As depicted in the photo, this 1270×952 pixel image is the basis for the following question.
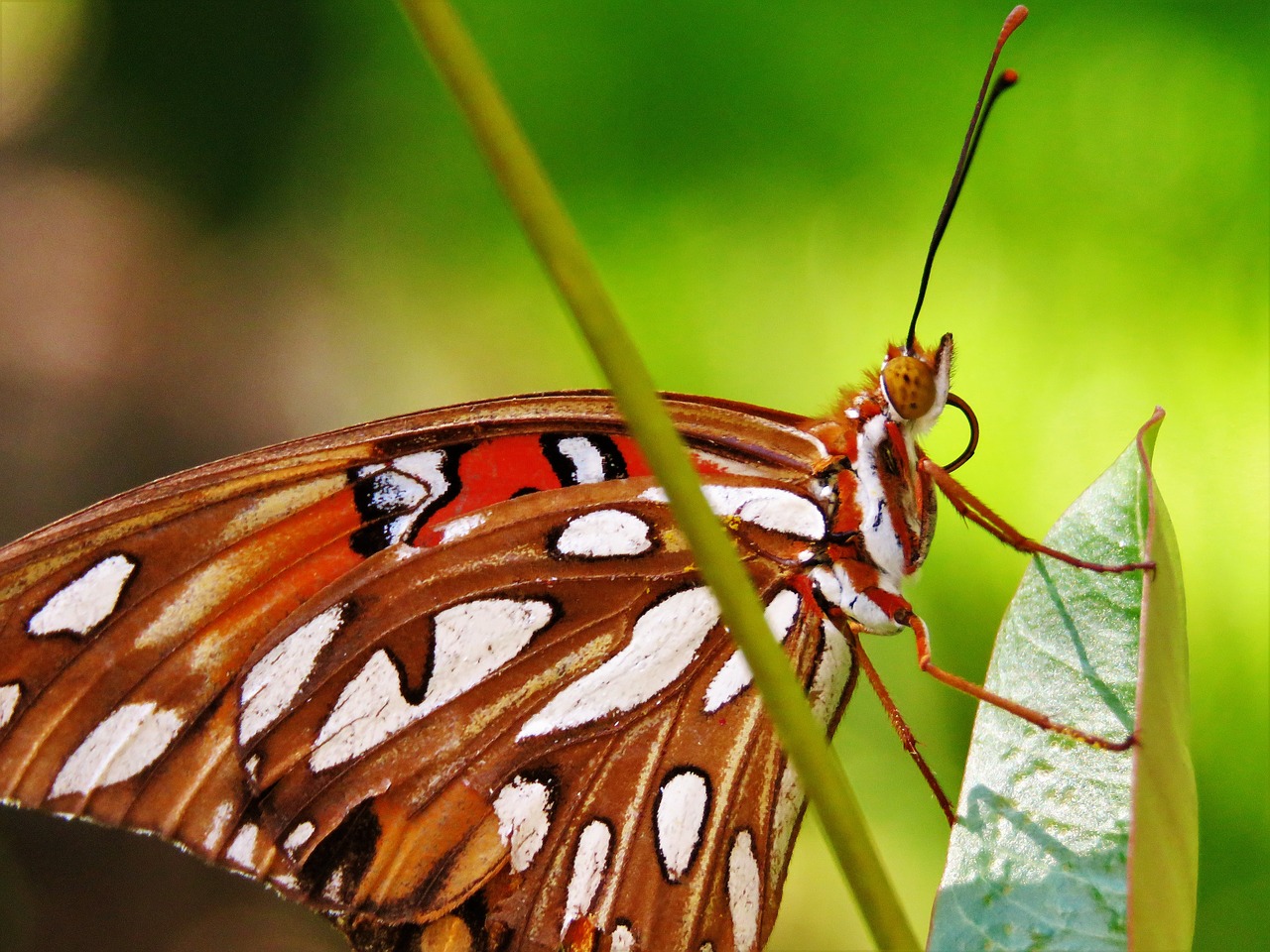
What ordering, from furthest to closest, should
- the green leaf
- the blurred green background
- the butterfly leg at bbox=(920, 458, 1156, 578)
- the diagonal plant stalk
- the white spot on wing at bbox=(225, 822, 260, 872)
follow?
the blurred green background, the white spot on wing at bbox=(225, 822, 260, 872), the butterfly leg at bbox=(920, 458, 1156, 578), the green leaf, the diagonal plant stalk

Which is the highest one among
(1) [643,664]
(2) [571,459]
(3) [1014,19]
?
(3) [1014,19]

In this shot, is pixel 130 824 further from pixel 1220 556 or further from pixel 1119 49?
pixel 1119 49

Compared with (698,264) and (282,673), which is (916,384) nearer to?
(282,673)

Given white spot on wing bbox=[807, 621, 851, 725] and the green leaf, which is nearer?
the green leaf

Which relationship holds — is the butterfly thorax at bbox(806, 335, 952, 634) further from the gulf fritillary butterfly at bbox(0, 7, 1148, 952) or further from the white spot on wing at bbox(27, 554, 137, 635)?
the white spot on wing at bbox(27, 554, 137, 635)

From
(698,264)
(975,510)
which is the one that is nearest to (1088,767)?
(975,510)

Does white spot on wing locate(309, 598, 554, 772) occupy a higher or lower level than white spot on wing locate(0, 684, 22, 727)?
higher

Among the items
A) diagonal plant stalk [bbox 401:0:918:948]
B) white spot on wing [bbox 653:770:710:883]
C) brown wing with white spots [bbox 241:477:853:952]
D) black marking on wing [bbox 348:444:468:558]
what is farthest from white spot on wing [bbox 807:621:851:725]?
diagonal plant stalk [bbox 401:0:918:948]
